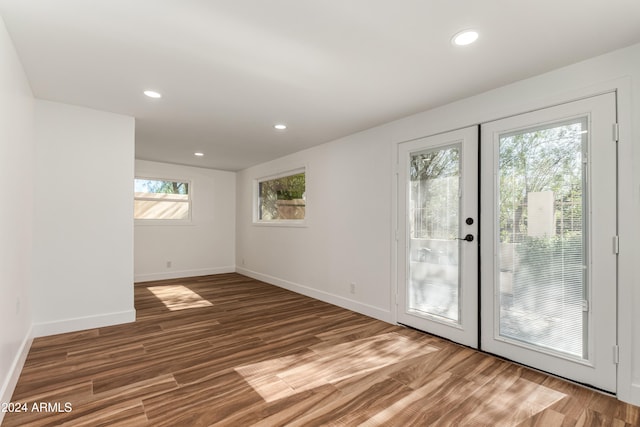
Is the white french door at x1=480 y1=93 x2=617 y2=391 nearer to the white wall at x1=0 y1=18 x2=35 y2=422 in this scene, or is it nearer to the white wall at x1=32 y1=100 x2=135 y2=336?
the white wall at x1=0 y1=18 x2=35 y2=422

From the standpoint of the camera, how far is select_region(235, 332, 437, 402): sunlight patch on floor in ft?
7.25

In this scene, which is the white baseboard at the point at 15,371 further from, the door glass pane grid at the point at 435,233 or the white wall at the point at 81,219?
the door glass pane grid at the point at 435,233

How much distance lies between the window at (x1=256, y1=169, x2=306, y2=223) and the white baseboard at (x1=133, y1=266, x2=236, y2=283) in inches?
59.5

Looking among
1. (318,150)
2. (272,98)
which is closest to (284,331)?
(272,98)

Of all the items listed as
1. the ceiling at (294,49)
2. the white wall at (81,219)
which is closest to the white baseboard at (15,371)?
the white wall at (81,219)

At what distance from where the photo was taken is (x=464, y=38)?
1.97 meters

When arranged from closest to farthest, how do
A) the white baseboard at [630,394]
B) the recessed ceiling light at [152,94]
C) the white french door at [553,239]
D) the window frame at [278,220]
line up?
the white baseboard at [630,394]
the white french door at [553,239]
the recessed ceiling light at [152,94]
the window frame at [278,220]

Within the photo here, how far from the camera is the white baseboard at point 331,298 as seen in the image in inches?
147

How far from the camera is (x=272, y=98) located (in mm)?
2973

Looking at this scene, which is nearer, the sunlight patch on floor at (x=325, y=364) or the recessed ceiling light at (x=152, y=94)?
the sunlight patch on floor at (x=325, y=364)

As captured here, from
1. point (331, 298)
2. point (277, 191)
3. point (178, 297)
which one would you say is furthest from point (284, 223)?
point (178, 297)

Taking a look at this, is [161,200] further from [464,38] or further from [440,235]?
[464,38]

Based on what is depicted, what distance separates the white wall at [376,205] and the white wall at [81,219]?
2.43 metres

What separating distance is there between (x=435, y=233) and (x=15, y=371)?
357 centimetres
